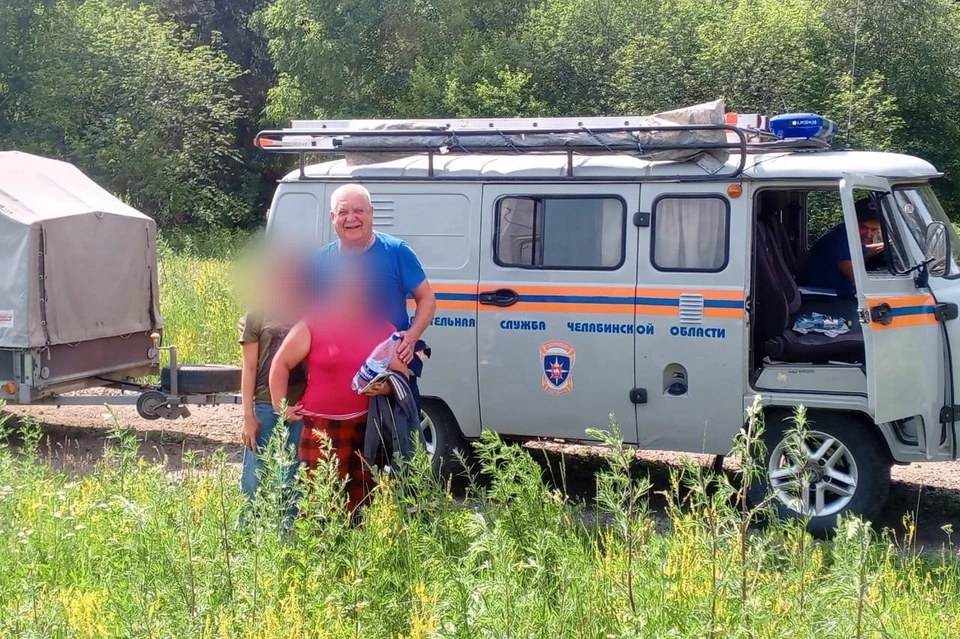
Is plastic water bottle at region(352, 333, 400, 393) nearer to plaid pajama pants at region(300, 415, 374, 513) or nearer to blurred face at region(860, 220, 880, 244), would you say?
plaid pajama pants at region(300, 415, 374, 513)

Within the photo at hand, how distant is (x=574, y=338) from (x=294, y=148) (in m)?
2.52

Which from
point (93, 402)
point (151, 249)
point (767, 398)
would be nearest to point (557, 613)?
point (767, 398)

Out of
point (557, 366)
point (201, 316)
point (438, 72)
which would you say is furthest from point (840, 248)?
point (438, 72)

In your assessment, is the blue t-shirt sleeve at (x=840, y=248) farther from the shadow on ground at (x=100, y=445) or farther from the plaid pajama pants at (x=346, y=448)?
the shadow on ground at (x=100, y=445)

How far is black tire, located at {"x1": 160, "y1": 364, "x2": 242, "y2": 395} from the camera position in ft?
30.5

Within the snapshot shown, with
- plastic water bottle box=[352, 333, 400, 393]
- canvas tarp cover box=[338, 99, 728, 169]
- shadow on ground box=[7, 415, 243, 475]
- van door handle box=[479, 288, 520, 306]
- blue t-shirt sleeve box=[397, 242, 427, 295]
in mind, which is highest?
canvas tarp cover box=[338, 99, 728, 169]

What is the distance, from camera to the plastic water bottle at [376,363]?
16.8ft

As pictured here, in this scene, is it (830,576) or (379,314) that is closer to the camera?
(830,576)

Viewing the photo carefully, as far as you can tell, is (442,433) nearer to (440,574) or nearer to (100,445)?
(440,574)

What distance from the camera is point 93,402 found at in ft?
30.6

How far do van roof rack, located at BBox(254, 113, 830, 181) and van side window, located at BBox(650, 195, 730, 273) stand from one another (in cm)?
18

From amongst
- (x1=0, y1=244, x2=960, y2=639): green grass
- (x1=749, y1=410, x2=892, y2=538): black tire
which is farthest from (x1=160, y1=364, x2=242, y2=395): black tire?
(x1=749, y1=410, x2=892, y2=538): black tire

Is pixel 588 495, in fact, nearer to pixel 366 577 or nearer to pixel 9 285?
pixel 366 577

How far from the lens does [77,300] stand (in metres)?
9.41
